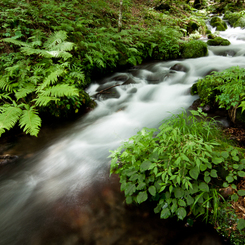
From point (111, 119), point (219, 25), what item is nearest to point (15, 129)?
point (111, 119)

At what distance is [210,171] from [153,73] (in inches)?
217

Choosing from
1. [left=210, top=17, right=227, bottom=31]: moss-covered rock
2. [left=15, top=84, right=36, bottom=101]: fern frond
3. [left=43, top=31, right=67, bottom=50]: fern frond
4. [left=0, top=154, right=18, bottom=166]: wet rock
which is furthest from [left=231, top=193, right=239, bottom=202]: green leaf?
[left=210, top=17, right=227, bottom=31]: moss-covered rock

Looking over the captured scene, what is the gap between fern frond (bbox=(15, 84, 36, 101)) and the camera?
12.8 ft

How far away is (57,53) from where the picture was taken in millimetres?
4613

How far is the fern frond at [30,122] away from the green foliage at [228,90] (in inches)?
152

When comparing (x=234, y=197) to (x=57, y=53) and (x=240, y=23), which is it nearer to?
(x=57, y=53)

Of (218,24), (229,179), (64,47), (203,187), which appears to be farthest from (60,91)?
(218,24)

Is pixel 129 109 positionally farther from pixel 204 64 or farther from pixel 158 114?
pixel 204 64

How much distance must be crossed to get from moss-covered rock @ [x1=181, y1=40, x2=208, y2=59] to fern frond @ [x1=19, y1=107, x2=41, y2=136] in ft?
24.3

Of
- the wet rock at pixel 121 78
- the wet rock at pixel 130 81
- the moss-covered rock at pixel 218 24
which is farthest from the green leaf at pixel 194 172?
the moss-covered rock at pixel 218 24

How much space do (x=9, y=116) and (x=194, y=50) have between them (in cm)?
813

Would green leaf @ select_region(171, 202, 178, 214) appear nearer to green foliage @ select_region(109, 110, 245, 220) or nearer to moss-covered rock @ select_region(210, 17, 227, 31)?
green foliage @ select_region(109, 110, 245, 220)

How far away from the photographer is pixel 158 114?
500 cm

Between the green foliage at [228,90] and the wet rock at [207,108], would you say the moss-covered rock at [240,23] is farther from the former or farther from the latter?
the wet rock at [207,108]
